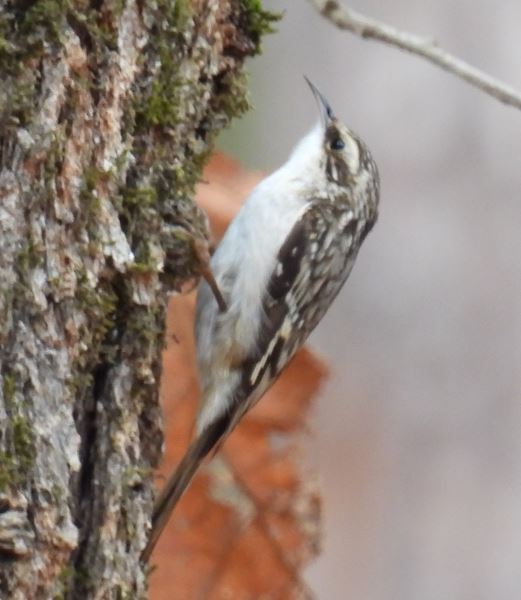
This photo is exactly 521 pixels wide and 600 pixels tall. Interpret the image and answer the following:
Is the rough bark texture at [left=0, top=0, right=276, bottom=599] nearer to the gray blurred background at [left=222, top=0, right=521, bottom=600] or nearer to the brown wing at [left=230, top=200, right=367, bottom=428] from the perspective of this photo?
the brown wing at [left=230, top=200, right=367, bottom=428]

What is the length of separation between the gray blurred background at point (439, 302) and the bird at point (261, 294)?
169cm

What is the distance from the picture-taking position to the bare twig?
2.69m

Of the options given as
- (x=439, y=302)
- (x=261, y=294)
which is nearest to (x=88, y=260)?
(x=261, y=294)

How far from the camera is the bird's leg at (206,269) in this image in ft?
9.62

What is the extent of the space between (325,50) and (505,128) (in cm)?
85

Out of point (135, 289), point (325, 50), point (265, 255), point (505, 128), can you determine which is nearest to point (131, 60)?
point (135, 289)

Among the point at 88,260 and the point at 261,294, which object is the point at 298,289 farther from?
the point at 88,260

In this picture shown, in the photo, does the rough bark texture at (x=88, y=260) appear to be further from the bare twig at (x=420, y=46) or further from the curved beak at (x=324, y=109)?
the curved beak at (x=324, y=109)

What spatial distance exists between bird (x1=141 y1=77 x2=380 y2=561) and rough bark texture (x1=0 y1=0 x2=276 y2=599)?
21.0 inches

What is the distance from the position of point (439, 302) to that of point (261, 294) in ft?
6.92

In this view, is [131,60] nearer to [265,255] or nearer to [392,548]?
[265,255]

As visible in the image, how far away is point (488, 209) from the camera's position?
17.4 ft

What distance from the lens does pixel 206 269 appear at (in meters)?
3.10

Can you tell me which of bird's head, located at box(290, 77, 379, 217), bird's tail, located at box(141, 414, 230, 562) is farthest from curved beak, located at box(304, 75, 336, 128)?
bird's tail, located at box(141, 414, 230, 562)
